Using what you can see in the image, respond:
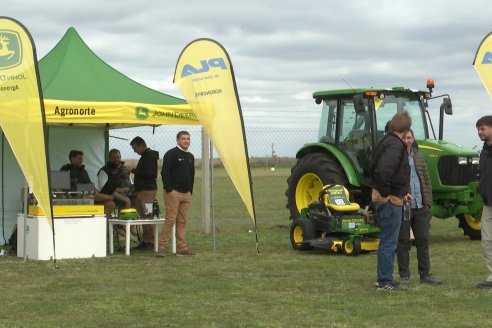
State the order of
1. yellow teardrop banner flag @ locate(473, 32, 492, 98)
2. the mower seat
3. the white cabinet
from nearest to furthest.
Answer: the white cabinet < yellow teardrop banner flag @ locate(473, 32, 492, 98) < the mower seat

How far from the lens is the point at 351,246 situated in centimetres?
1150

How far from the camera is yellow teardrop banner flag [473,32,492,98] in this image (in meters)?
11.7

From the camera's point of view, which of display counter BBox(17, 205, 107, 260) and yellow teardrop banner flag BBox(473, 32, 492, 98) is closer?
display counter BBox(17, 205, 107, 260)

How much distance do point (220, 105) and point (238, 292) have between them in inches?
140

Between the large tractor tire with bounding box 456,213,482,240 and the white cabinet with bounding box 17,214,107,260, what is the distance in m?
A: 5.44

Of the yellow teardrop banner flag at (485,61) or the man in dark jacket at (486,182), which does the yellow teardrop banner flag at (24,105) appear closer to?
the man in dark jacket at (486,182)

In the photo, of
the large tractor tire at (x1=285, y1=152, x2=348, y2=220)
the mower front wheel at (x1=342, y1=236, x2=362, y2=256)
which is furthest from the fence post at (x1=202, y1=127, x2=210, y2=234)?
the mower front wheel at (x1=342, y1=236, x2=362, y2=256)

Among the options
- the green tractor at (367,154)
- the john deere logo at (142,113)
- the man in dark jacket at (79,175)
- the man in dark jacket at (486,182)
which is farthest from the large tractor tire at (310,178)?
the man in dark jacket at (486,182)

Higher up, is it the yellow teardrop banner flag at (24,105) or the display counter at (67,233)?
the yellow teardrop banner flag at (24,105)

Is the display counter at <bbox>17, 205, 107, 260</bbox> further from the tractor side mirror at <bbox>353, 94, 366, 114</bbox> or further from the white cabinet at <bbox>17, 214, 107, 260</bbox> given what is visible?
the tractor side mirror at <bbox>353, 94, 366, 114</bbox>

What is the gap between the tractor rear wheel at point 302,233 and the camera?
472 inches

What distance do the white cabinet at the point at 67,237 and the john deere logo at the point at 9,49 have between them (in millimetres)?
2091

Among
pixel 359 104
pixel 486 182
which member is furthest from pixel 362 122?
pixel 486 182

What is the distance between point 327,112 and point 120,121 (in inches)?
139
